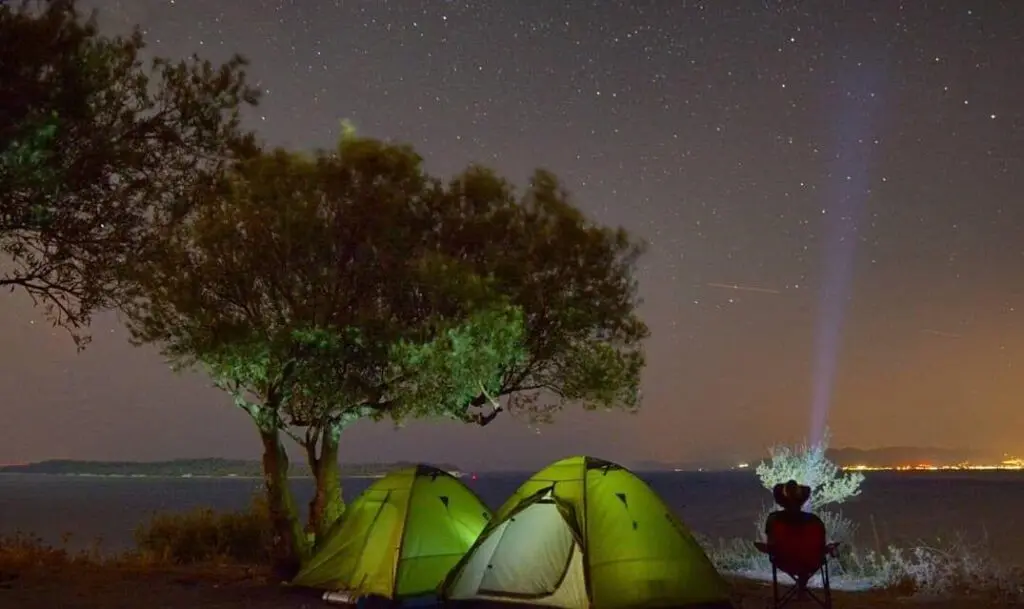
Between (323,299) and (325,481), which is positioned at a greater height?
(323,299)

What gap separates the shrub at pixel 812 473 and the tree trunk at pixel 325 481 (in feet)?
27.9

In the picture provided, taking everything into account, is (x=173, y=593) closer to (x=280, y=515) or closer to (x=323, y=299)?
(x=280, y=515)

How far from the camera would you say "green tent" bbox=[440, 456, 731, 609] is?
12133 millimetres

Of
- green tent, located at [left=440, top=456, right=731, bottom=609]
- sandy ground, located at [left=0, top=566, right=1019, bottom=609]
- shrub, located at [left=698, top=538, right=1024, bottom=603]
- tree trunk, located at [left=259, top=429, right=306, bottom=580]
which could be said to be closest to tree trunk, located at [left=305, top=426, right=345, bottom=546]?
tree trunk, located at [left=259, top=429, right=306, bottom=580]

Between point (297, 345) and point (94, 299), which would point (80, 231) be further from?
point (297, 345)

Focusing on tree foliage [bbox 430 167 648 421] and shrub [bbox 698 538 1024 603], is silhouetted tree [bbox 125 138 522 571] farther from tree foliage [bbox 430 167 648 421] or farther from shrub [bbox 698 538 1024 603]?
shrub [bbox 698 538 1024 603]

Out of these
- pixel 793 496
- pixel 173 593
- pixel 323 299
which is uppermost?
pixel 323 299

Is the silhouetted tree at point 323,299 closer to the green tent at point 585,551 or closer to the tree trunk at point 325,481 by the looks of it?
the tree trunk at point 325,481

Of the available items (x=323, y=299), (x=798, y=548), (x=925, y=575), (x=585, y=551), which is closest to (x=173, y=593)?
(x=323, y=299)

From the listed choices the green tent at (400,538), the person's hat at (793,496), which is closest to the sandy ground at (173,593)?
the green tent at (400,538)

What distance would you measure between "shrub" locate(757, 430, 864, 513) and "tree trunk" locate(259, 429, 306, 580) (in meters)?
9.24

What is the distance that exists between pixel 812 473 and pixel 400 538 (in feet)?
31.6

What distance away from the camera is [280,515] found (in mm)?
15367

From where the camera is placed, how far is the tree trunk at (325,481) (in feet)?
53.5
